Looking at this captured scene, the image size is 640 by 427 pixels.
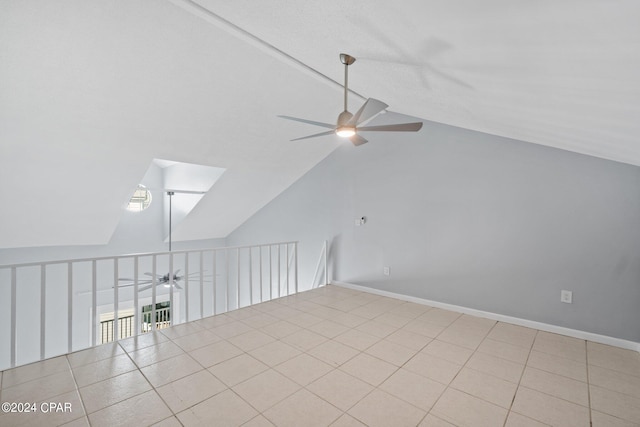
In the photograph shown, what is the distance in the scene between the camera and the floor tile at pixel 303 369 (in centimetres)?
226

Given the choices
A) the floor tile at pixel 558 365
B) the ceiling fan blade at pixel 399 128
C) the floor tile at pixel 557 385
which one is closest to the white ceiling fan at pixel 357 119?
the ceiling fan blade at pixel 399 128

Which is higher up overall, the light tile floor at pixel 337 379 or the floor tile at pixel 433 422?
the light tile floor at pixel 337 379

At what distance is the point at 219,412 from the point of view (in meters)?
1.87

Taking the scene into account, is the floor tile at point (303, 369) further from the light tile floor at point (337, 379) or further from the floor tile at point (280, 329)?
the floor tile at point (280, 329)

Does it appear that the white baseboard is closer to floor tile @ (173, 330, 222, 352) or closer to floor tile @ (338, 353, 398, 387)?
floor tile @ (338, 353, 398, 387)

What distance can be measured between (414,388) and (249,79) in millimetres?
3208

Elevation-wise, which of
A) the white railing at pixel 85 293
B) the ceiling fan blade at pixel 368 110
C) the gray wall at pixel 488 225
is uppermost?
the ceiling fan blade at pixel 368 110

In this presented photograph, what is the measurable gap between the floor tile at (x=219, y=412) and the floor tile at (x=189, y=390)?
60mm

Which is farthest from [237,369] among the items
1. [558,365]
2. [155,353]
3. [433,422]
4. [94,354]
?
[558,365]

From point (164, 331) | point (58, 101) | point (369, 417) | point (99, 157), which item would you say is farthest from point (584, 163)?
point (99, 157)

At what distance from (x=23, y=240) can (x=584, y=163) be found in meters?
7.55

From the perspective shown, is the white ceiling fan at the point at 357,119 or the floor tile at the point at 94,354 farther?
the floor tile at the point at 94,354

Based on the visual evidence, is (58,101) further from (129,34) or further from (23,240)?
(23,240)

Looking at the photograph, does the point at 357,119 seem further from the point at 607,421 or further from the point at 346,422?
the point at 607,421
